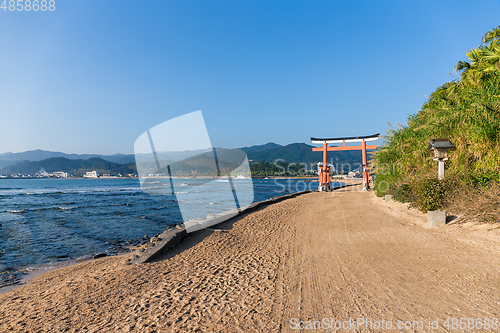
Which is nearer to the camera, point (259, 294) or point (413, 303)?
point (413, 303)

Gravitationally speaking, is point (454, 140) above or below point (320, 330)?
above

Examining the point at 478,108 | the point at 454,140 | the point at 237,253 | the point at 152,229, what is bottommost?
the point at 152,229

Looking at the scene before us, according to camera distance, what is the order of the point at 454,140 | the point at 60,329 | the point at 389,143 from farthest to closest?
the point at 389,143 < the point at 454,140 < the point at 60,329

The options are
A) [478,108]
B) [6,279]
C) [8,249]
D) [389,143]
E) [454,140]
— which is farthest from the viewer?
[389,143]

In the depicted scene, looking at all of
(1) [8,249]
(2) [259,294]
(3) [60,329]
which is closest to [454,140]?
(2) [259,294]

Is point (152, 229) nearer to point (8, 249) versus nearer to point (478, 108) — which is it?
point (8, 249)

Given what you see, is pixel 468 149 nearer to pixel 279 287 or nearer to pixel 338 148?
pixel 279 287

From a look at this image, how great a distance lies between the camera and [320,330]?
281 cm

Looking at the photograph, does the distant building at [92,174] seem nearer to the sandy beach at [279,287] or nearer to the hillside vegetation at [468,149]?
the sandy beach at [279,287]

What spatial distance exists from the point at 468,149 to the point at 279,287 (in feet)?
24.8

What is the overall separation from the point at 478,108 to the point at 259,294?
7.94 m
